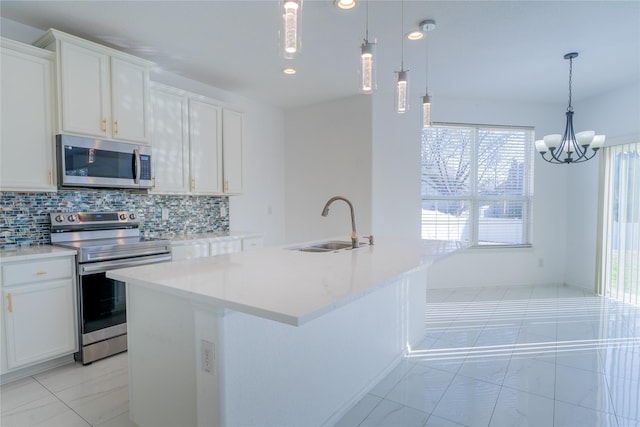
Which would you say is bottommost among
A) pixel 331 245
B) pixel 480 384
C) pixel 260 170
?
pixel 480 384

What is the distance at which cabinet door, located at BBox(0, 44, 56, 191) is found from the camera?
7.61ft

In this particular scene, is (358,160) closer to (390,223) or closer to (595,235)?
(390,223)

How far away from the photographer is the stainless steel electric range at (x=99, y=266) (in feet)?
8.30

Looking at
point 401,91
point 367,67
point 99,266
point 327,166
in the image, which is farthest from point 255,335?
point 327,166

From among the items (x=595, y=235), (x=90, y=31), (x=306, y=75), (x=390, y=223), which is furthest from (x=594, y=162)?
(x=90, y=31)

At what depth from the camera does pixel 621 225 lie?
166 inches

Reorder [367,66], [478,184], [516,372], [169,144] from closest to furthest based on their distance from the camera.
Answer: [367,66], [516,372], [169,144], [478,184]

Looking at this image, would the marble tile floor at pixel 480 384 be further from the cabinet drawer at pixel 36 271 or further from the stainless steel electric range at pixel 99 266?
the cabinet drawer at pixel 36 271

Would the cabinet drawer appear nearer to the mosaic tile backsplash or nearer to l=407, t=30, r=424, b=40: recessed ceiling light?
the mosaic tile backsplash

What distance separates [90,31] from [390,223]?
3.57 metres

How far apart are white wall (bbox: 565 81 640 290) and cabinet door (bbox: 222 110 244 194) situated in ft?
14.7

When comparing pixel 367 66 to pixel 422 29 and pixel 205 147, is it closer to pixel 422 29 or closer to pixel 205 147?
pixel 422 29

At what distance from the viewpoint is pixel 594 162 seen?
4.53m

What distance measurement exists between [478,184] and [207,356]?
449 cm
